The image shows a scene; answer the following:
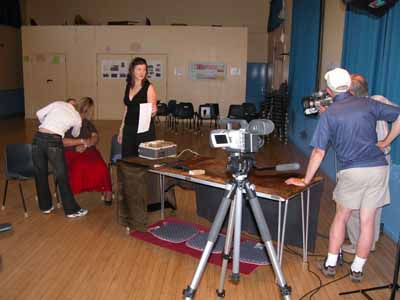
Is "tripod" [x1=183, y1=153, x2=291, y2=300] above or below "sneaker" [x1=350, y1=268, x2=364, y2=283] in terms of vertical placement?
above

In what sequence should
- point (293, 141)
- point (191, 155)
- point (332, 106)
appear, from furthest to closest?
point (293, 141) → point (191, 155) → point (332, 106)

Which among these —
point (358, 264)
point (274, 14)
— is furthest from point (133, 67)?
point (274, 14)

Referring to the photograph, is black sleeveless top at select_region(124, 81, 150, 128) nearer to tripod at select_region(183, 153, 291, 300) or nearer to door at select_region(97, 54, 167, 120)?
tripod at select_region(183, 153, 291, 300)

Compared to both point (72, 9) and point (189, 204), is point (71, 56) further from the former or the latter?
point (189, 204)

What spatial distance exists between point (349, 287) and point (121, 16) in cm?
1225

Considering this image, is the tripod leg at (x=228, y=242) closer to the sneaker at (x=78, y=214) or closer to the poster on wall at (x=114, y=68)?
the sneaker at (x=78, y=214)

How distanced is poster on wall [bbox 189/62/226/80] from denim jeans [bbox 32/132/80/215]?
27.3 ft

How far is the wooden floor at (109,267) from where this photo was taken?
2758mm

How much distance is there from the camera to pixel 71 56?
12070 mm

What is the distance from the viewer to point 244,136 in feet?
7.29

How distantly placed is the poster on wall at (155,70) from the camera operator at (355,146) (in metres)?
9.75

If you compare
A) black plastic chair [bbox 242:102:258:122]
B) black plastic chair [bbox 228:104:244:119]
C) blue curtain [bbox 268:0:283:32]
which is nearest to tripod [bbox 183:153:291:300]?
black plastic chair [bbox 242:102:258:122]

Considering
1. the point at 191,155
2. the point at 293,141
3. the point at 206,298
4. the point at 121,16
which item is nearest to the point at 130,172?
the point at 191,155

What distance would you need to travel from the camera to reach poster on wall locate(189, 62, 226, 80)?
11969 mm
